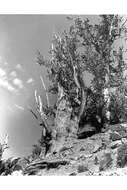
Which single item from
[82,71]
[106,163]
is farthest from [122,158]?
[82,71]

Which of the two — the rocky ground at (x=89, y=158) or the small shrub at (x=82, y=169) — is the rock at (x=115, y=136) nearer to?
the rocky ground at (x=89, y=158)

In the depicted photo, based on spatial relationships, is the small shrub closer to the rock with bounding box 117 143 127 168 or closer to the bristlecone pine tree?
the rock with bounding box 117 143 127 168

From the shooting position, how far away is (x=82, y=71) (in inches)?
475

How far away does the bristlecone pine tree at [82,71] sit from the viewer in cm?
1073

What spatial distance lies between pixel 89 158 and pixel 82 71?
17.3 ft

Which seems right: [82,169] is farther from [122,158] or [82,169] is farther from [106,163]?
[122,158]

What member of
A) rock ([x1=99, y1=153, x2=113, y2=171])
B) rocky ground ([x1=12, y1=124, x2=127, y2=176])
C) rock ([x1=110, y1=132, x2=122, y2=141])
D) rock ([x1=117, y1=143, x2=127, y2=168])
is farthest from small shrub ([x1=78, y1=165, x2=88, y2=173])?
rock ([x1=110, y1=132, x2=122, y2=141])

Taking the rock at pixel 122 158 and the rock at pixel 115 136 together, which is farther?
the rock at pixel 115 136

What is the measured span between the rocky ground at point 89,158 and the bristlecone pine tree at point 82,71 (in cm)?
110

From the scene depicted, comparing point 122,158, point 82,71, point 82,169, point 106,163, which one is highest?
point 82,71

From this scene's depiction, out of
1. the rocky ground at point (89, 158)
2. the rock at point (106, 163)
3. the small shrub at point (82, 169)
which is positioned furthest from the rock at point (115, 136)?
the small shrub at point (82, 169)

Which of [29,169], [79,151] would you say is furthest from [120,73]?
[29,169]

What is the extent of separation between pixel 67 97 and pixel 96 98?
1.51 meters

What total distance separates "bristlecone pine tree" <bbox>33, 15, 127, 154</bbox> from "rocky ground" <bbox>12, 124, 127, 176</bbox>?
1099mm
